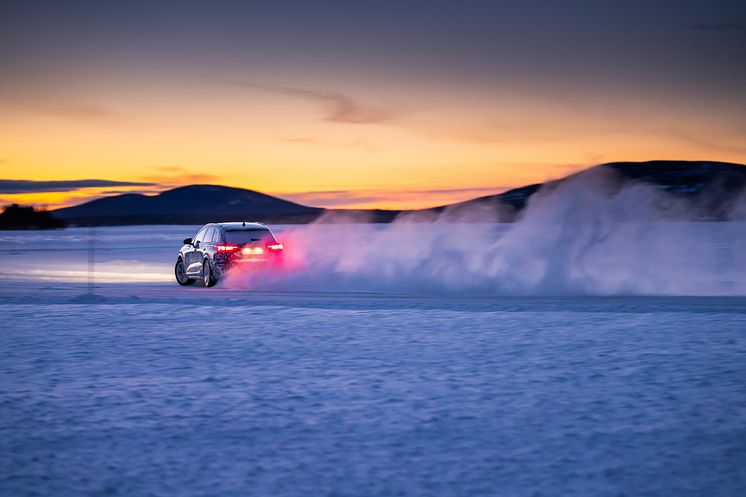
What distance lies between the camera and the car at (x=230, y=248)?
67.0 ft

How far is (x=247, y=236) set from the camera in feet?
67.5

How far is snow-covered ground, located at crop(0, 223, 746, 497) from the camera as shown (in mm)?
5520

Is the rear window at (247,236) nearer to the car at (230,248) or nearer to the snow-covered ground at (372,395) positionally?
the car at (230,248)

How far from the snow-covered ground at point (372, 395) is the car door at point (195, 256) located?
9.61 feet

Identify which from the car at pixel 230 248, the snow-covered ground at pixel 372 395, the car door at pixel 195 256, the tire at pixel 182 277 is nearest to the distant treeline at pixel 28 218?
the tire at pixel 182 277

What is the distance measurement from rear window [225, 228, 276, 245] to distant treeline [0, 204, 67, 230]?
4002 inches

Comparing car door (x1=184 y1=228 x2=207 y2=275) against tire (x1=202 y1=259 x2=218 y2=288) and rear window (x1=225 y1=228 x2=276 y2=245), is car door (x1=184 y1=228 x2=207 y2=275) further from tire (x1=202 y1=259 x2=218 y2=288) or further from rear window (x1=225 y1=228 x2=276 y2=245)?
rear window (x1=225 y1=228 x2=276 y2=245)

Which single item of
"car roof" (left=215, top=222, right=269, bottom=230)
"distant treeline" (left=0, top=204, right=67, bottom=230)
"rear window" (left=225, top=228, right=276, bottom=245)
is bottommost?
"rear window" (left=225, top=228, right=276, bottom=245)

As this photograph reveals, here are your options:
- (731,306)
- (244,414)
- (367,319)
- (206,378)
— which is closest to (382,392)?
(244,414)

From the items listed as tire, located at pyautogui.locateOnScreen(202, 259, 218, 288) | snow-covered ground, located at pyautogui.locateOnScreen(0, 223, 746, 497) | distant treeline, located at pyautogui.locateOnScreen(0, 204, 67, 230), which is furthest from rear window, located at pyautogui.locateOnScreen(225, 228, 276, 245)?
distant treeline, located at pyautogui.locateOnScreen(0, 204, 67, 230)

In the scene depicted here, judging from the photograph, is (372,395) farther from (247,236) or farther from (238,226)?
(238,226)

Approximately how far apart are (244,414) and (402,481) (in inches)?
91.0

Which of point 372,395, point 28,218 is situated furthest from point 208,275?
point 28,218

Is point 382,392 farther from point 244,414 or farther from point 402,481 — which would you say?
point 402,481
